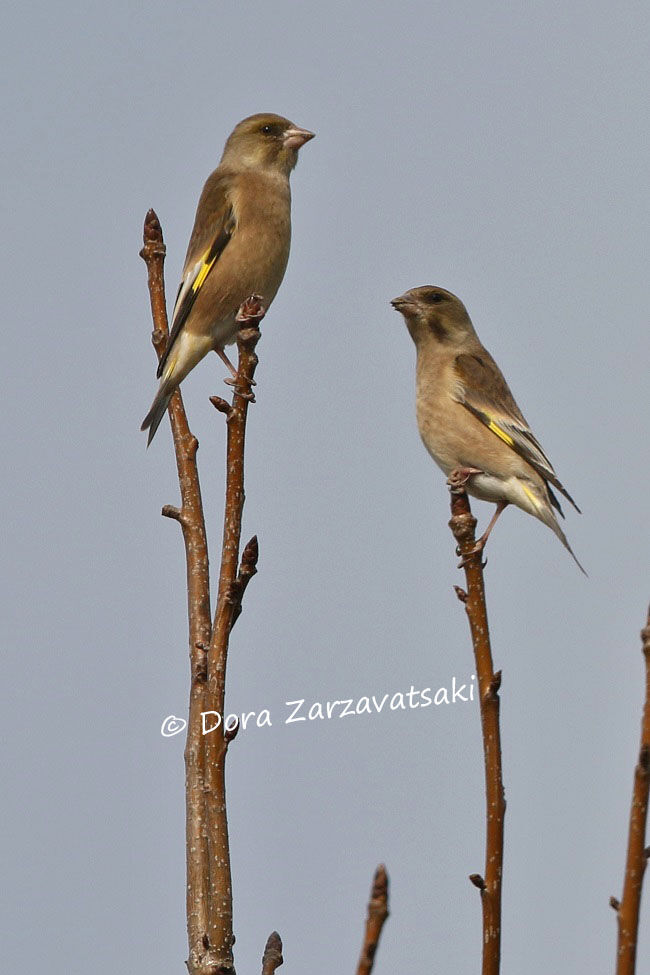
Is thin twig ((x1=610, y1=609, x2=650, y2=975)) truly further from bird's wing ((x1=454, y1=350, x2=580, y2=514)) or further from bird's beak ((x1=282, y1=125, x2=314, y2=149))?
bird's beak ((x1=282, y1=125, x2=314, y2=149))

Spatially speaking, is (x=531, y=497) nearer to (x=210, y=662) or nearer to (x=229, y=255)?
(x=229, y=255)

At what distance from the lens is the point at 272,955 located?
2.72 m

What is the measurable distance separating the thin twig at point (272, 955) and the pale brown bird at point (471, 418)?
3114mm

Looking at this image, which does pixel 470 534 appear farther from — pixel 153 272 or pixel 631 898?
pixel 153 272

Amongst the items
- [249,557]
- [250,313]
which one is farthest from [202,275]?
[249,557]

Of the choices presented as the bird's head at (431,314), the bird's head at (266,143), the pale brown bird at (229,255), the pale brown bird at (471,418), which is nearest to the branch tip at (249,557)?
the pale brown bird at (471,418)

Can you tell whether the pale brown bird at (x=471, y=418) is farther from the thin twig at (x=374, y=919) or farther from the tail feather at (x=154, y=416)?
the thin twig at (x=374, y=919)

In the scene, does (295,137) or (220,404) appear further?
(295,137)

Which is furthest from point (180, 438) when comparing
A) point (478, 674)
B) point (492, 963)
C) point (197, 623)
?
point (492, 963)

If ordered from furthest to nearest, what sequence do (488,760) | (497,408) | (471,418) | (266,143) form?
(266,143) → (497,408) → (471,418) → (488,760)

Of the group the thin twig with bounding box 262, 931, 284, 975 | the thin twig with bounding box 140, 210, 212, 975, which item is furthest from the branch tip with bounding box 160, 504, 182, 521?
the thin twig with bounding box 262, 931, 284, 975

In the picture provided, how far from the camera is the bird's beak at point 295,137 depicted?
761cm

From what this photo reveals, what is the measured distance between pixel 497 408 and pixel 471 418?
28 cm

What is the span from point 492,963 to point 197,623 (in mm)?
1554
